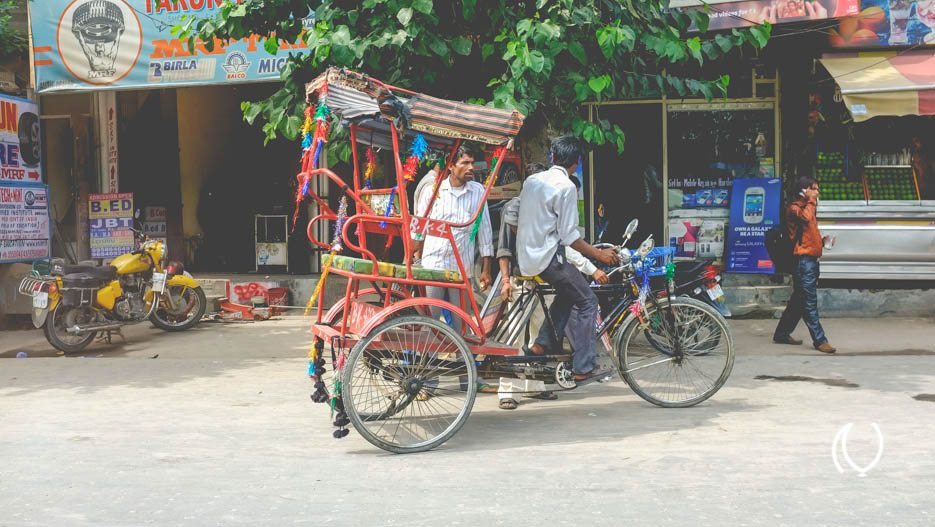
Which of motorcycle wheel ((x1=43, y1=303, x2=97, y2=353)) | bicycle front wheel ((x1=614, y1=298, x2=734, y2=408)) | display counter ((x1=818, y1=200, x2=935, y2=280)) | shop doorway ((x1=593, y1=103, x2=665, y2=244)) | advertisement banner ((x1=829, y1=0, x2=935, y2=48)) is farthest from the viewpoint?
shop doorway ((x1=593, y1=103, x2=665, y2=244))

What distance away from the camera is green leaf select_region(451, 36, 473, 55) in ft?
23.2

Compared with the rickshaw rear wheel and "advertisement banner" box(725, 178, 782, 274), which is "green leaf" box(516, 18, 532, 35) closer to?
the rickshaw rear wheel

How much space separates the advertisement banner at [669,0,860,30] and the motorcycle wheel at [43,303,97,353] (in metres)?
6.87

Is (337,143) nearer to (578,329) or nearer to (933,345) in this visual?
(578,329)

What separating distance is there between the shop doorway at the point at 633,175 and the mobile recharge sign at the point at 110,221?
20.2 ft

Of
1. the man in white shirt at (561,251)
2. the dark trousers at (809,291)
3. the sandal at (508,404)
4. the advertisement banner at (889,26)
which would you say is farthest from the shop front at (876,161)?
the sandal at (508,404)

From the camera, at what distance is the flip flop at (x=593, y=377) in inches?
236

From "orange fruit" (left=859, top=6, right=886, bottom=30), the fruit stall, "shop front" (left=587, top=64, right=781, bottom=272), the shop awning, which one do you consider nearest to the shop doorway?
"shop front" (left=587, top=64, right=781, bottom=272)

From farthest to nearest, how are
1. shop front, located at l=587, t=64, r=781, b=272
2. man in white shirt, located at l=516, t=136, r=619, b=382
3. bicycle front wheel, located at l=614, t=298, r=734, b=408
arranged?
shop front, located at l=587, t=64, r=781, b=272, bicycle front wheel, located at l=614, t=298, r=734, b=408, man in white shirt, located at l=516, t=136, r=619, b=382

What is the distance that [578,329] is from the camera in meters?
6.03

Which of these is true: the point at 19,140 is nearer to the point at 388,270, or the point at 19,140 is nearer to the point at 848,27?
the point at 388,270

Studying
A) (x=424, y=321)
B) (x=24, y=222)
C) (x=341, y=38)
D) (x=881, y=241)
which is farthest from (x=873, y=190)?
(x=24, y=222)

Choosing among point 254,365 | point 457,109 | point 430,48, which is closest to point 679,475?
point 457,109

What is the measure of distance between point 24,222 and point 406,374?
24.5 feet
